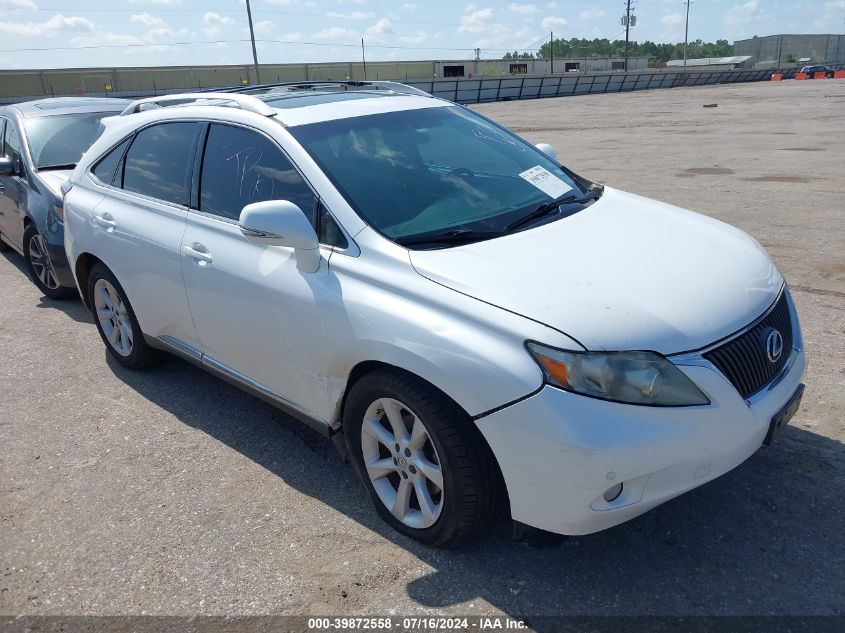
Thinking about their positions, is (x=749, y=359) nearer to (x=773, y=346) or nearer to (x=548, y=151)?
(x=773, y=346)

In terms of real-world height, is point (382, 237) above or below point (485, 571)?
above

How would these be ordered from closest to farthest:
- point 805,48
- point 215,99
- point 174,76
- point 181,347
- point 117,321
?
point 215,99
point 181,347
point 117,321
point 174,76
point 805,48

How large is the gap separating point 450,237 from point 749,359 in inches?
49.9

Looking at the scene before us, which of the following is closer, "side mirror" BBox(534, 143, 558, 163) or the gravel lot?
the gravel lot

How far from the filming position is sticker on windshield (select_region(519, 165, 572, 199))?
371cm

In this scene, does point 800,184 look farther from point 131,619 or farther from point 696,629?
point 131,619

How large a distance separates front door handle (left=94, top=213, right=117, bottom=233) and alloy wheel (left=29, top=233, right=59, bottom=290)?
223cm

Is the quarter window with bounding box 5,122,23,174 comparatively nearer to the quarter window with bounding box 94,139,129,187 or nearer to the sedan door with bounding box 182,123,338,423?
the quarter window with bounding box 94,139,129,187

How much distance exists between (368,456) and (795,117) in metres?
23.8

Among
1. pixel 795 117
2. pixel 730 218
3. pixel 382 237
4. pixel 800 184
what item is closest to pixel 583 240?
pixel 382 237

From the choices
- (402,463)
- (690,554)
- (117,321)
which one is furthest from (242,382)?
(690,554)

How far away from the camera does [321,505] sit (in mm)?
3361

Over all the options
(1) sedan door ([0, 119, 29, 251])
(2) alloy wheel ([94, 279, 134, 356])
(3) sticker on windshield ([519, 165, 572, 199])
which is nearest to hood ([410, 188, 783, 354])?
(3) sticker on windshield ([519, 165, 572, 199])

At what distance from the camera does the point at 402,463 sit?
294 centimetres
